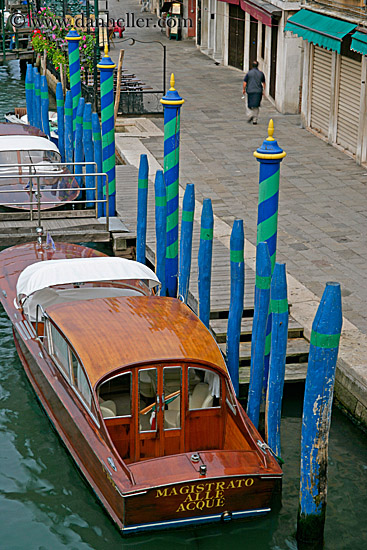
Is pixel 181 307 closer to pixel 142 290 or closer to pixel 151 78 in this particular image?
pixel 142 290

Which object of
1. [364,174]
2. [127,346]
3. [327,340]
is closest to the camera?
[327,340]

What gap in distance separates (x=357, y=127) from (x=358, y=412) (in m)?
10.4

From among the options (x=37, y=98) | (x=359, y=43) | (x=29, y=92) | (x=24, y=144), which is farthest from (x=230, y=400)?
(x=29, y=92)

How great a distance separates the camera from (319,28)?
20.2 m

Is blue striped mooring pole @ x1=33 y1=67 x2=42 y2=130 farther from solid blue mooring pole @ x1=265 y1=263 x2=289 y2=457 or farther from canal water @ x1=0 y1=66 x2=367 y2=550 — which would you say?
solid blue mooring pole @ x1=265 y1=263 x2=289 y2=457

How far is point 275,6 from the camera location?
23.8m

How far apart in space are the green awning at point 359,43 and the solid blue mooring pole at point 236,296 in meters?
8.87

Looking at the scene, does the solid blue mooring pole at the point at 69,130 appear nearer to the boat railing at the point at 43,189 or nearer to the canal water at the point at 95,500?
the boat railing at the point at 43,189

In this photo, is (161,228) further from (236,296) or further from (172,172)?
(236,296)

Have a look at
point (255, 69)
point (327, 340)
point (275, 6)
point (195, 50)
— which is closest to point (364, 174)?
point (255, 69)

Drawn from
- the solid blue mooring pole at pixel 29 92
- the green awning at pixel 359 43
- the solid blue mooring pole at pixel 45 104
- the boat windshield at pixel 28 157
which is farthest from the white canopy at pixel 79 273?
the solid blue mooring pole at pixel 29 92

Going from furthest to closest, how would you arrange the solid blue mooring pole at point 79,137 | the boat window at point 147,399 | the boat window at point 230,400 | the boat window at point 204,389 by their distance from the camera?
the solid blue mooring pole at point 79,137
the boat window at point 230,400
the boat window at point 204,389
the boat window at point 147,399

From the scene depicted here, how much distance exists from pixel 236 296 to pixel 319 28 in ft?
38.7

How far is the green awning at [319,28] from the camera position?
1905 centimetres
